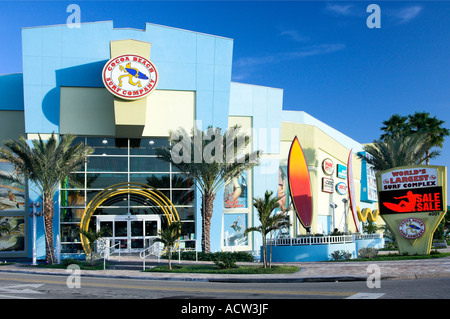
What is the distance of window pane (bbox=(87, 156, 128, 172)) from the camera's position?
3425 cm

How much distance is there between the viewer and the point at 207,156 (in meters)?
29.6

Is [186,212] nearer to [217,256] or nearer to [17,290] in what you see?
[217,256]

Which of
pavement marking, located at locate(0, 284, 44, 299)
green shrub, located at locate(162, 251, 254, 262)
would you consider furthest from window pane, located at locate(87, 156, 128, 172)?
pavement marking, located at locate(0, 284, 44, 299)

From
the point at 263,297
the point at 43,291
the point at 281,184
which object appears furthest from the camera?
the point at 281,184

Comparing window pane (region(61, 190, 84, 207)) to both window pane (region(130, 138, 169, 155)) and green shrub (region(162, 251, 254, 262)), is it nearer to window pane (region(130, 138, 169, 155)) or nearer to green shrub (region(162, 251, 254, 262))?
window pane (region(130, 138, 169, 155))

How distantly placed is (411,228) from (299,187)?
9.31 meters

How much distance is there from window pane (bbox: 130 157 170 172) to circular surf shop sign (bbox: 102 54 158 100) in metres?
5.15

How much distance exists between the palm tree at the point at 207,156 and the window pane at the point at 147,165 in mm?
4445

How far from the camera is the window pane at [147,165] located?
114ft

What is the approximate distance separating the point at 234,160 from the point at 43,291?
1678 centimetres

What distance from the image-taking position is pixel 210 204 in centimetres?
3048

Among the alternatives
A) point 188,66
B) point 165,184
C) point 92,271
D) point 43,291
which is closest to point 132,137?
point 165,184
